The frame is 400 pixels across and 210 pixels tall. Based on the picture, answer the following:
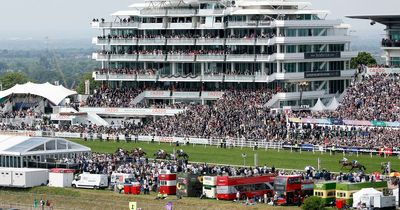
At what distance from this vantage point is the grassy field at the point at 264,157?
350 feet

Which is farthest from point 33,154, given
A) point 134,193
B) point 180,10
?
point 180,10

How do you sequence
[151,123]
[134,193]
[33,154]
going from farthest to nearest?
1. [151,123]
2. [33,154]
3. [134,193]

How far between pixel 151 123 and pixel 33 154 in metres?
28.1

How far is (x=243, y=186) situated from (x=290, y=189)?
386 cm

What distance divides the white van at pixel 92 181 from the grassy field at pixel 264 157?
569 inches

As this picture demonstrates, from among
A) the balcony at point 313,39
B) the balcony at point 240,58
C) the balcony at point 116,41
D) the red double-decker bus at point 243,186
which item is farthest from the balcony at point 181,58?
the red double-decker bus at point 243,186

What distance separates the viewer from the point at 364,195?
8475 cm

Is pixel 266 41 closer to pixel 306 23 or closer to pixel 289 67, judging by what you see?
pixel 289 67

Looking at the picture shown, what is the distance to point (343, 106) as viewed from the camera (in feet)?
407

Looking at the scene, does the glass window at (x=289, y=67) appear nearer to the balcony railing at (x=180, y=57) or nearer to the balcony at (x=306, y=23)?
the balcony at (x=306, y=23)

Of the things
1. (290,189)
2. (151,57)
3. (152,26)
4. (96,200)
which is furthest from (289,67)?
(290,189)

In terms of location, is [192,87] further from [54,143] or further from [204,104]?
[54,143]

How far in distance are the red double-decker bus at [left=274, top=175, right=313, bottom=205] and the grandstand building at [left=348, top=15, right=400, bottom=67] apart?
51.6m

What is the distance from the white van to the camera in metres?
99.1
